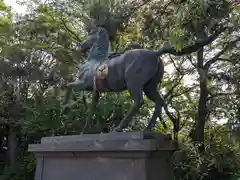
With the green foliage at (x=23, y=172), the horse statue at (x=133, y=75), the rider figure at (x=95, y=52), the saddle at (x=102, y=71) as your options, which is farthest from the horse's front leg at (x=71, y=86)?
the green foliage at (x=23, y=172)

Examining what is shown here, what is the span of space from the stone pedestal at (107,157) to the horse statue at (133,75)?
439 mm

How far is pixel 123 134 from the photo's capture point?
4.44m

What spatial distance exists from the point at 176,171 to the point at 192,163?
0.55 m

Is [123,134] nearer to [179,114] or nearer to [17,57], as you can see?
[179,114]

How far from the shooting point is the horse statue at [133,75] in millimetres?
4715

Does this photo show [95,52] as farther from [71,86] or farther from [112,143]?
[112,143]

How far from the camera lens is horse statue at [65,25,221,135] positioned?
15.5 feet

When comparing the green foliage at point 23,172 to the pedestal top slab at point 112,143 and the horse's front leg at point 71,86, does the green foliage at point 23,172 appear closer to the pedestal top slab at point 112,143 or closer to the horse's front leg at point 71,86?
the horse's front leg at point 71,86

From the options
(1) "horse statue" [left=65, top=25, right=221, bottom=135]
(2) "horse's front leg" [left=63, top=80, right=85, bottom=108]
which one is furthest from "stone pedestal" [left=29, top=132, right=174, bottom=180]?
(2) "horse's front leg" [left=63, top=80, right=85, bottom=108]

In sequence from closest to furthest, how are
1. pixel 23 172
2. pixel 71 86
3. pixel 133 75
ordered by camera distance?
pixel 133 75
pixel 71 86
pixel 23 172

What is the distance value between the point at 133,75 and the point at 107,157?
133 centimetres

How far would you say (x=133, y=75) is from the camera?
4738mm

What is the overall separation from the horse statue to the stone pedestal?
0.44 metres

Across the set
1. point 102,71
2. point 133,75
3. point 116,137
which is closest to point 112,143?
point 116,137
